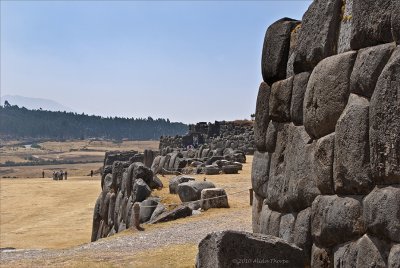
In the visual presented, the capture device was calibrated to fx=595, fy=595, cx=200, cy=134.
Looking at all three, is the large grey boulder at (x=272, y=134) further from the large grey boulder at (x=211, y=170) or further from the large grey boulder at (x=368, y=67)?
the large grey boulder at (x=211, y=170)

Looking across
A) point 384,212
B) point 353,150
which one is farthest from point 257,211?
point 384,212

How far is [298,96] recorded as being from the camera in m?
7.96

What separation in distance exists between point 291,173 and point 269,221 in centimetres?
106

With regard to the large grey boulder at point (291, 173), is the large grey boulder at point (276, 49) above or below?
above

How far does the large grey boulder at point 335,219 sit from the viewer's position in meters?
6.13

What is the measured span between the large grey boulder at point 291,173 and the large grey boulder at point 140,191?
42.0ft

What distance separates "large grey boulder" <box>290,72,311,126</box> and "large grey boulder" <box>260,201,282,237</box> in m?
1.41

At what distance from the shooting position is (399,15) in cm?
542

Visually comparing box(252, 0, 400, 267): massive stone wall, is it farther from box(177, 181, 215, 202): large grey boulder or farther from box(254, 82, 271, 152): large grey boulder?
box(177, 181, 215, 202): large grey boulder

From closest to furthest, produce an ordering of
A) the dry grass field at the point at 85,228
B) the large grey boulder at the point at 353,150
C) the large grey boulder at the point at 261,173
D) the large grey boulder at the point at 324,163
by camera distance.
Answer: the large grey boulder at the point at 353,150 → the large grey boulder at the point at 324,163 → the large grey boulder at the point at 261,173 → the dry grass field at the point at 85,228

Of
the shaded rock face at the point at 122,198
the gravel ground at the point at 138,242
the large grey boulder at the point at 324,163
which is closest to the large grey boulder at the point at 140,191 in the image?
the shaded rock face at the point at 122,198

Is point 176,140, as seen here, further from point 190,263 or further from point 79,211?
point 190,263

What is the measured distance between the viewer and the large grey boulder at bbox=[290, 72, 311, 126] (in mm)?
7848

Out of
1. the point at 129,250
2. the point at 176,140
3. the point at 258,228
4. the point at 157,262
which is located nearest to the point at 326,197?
the point at 258,228
